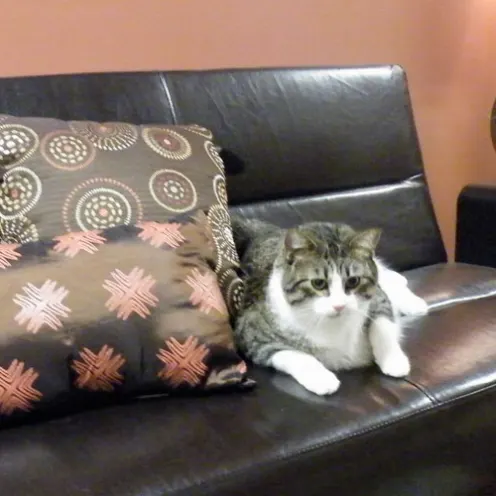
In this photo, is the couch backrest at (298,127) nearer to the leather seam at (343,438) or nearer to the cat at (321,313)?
the cat at (321,313)

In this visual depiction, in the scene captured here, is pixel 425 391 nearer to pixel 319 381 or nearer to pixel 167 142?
pixel 319 381

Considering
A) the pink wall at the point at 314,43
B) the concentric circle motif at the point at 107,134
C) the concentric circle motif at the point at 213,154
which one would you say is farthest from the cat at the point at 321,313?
the pink wall at the point at 314,43

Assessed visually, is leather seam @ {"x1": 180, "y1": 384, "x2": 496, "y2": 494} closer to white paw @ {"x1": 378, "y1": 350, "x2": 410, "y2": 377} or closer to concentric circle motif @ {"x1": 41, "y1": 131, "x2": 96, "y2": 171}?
white paw @ {"x1": 378, "y1": 350, "x2": 410, "y2": 377}

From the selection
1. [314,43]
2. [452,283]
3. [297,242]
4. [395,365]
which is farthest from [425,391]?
[314,43]

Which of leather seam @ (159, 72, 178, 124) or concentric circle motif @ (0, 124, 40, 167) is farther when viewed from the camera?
leather seam @ (159, 72, 178, 124)

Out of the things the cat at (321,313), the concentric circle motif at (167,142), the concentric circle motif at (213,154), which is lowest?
the cat at (321,313)

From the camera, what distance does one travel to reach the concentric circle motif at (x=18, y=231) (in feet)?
3.93

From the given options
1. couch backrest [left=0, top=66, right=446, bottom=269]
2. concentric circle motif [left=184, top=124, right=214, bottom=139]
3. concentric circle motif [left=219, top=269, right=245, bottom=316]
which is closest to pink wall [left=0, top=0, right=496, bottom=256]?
couch backrest [left=0, top=66, right=446, bottom=269]

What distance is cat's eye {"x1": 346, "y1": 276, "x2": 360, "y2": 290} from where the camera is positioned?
4.02 ft

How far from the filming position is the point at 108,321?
3.40 feet

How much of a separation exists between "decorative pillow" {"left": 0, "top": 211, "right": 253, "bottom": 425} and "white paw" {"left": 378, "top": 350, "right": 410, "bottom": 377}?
24cm

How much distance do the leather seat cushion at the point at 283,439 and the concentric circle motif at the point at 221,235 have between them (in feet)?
0.79

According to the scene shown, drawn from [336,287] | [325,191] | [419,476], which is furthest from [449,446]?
[325,191]

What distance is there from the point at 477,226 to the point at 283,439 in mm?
1140
